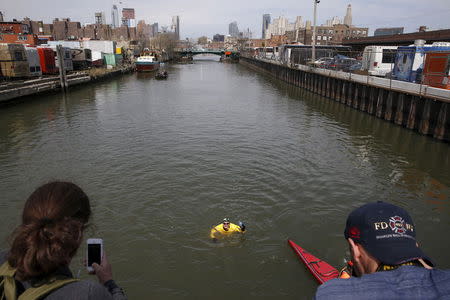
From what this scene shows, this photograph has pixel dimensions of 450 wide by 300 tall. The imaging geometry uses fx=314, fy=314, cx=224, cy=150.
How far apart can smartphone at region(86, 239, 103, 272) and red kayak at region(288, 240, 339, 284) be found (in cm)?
650

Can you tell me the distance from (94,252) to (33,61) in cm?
4872

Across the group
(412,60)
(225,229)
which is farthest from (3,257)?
(412,60)

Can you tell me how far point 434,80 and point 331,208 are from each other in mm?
19221

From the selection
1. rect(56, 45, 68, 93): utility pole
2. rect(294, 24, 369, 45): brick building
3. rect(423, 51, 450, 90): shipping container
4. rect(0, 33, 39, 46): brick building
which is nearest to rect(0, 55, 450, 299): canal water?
rect(423, 51, 450, 90): shipping container

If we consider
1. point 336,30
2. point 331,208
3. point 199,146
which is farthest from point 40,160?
point 336,30

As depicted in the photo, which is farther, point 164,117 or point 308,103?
point 308,103

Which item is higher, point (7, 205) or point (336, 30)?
point (336, 30)

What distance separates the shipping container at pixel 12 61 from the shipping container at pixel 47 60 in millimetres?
6754

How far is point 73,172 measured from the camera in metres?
15.2

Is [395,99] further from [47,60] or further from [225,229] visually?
[47,60]

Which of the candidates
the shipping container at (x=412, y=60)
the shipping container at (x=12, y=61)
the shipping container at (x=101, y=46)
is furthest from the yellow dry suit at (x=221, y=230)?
the shipping container at (x=101, y=46)

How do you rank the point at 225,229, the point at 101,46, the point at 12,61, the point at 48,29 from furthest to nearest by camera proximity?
the point at 48,29, the point at 101,46, the point at 12,61, the point at 225,229

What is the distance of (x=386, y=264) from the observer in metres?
1.90

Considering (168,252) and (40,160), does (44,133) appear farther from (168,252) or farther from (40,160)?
(168,252)
